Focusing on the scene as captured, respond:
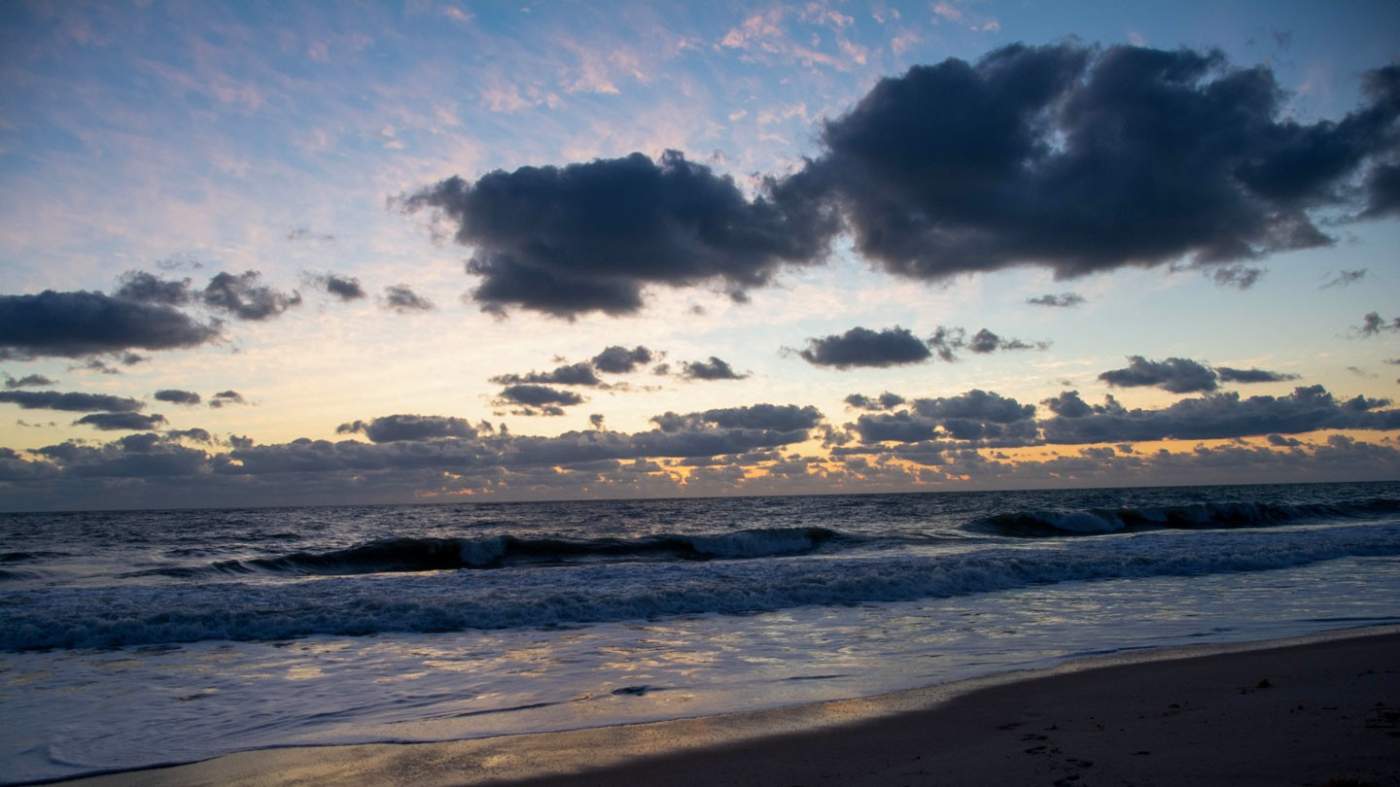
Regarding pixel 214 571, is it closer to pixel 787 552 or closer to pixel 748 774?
pixel 787 552

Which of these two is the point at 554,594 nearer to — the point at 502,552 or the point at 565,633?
the point at 565,633

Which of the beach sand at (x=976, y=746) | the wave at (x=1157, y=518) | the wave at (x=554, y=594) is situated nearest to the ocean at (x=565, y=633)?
the wave at (x=554, y=594)

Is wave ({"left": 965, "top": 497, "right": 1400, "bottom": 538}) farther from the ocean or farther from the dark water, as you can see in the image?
the ocean

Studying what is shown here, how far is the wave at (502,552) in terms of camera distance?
28.3m

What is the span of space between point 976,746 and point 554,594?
12.2 metres

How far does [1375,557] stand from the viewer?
2323cm

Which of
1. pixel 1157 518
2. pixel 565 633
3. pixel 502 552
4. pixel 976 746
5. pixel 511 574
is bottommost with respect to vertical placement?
pixel 1157 518

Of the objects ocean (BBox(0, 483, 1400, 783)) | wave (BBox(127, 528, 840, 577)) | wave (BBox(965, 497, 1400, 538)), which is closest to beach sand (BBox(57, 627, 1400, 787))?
ocean (BBox(0, 483, 1400, 783))

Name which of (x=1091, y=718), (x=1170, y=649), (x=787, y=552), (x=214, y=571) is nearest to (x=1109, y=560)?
(x=1170, y=649)

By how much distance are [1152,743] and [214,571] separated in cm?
2850

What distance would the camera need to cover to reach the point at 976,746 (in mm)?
6680

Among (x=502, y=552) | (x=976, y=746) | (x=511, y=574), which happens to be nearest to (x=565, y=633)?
(x=976, y=746)

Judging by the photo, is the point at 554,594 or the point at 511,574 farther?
the point at 511,574

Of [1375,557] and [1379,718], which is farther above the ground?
[1379,718]
